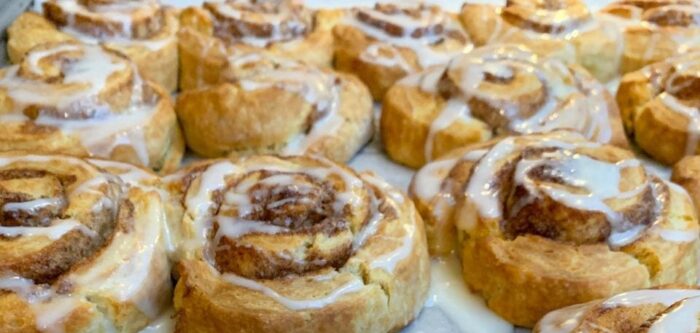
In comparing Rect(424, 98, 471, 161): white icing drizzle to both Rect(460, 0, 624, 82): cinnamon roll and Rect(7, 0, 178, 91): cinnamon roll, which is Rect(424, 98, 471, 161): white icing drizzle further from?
Rect(7, 0, 178, 91): cinnamon roll

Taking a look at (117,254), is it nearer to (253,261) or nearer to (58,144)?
(253,261)

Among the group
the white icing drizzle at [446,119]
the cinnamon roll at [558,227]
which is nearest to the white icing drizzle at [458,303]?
the cinnamon roll at [558,227]

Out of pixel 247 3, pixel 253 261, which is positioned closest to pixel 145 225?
pixel 253 261

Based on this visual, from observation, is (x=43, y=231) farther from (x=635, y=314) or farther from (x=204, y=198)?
(x=635, y=314)

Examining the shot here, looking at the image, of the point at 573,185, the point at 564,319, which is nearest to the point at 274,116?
the point at 573,185

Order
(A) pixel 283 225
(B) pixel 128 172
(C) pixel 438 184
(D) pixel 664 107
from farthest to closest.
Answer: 1. (D) pixel 664 107
2. (C) pixel 438 184
3. (B) pixel 128 172
4. (A) pixel 283 225

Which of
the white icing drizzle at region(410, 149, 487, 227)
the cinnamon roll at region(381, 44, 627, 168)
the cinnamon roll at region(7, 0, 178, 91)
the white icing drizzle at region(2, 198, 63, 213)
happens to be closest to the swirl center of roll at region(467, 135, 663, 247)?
the white icing drizzle at region(410, 149, 487, 227)
